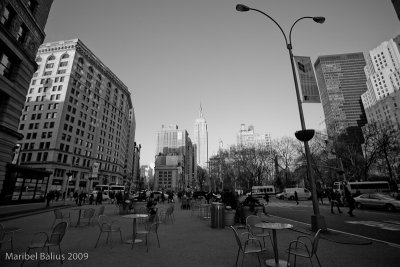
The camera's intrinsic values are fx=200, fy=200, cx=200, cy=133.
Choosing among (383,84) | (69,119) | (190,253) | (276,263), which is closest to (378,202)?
(276,263)

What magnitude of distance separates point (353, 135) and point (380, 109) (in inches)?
2633

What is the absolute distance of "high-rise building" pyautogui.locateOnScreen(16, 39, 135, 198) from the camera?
183 feet

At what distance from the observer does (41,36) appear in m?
21.4

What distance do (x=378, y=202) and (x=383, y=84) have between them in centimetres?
13558

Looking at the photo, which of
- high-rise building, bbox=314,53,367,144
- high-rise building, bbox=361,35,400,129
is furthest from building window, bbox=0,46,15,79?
high-rise building, bbox=314,53,367,144

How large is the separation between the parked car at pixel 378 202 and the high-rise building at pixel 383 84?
48.3 meters

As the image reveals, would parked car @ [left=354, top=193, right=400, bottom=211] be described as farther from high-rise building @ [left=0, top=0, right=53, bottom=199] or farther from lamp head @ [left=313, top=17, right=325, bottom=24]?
high-rise building @ [left=0, top=0, right=53, bottom=199]

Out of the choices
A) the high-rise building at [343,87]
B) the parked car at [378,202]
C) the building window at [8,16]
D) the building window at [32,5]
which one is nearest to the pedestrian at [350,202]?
the parked car at [378,202]

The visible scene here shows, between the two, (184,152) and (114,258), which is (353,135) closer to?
(114,258)

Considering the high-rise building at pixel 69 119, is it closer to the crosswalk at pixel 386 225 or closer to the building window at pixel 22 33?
the building window at pixel 22 33

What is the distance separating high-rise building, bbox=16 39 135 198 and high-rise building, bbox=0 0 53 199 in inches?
1472

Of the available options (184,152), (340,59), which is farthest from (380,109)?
(184,152)

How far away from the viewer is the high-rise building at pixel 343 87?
98.8 m

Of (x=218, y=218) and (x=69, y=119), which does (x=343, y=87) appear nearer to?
(x=69, y=119)
